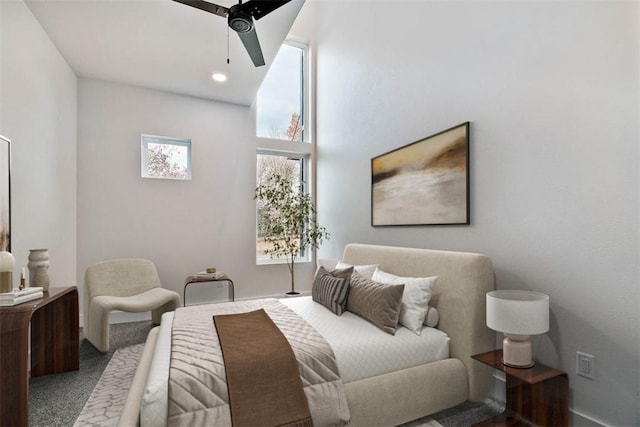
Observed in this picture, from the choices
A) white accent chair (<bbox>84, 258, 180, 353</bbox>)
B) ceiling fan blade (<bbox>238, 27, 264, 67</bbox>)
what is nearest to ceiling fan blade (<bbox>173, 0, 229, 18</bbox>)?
ceiling fan blade (<bbox>238, 27, 264, 67</bbox>)

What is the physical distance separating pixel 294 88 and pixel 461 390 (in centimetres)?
469

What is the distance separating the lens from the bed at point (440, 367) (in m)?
1.71

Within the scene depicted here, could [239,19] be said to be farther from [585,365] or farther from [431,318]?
[585,365]

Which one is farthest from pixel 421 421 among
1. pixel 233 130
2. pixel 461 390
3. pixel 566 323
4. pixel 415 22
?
pixel 233 130

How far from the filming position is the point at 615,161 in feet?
5.13

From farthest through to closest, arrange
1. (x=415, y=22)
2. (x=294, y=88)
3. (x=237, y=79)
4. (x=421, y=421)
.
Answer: (x=294, y=88) < (x=237, y=79) < (x=415, y=22) < (x=421, y=421)

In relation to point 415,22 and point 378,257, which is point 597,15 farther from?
point 378,257

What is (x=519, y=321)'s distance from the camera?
1.62 m

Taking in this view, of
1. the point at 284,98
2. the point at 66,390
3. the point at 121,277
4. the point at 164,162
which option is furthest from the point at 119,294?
the point at 284,98

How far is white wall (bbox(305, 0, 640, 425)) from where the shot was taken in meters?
1.54

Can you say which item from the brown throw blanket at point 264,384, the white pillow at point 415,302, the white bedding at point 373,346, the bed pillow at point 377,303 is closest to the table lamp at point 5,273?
the brown throw blanket at point 264,384

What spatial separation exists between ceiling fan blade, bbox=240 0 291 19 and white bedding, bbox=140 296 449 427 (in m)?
2.20

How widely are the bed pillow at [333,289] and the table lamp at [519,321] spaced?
1.06 meters

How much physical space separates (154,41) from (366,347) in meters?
3.29
